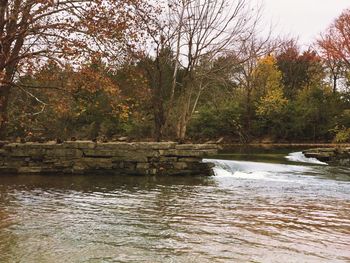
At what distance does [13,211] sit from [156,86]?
12.3 meters

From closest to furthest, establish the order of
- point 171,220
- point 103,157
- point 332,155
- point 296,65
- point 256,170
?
point 171,220, point 103,157, point 256,170, point 332,155, point 296,65

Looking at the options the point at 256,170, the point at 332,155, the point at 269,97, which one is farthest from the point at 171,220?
the point at 269,97

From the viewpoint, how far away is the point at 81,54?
11.2m

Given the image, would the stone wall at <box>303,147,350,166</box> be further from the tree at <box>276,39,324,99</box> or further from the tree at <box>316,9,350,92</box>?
the tree at <box>276,39,324,99</box>

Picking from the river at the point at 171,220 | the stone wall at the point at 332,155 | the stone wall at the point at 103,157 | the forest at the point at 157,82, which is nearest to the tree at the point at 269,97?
the forest at the point at 157,82

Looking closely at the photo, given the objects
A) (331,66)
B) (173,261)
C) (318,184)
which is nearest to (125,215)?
(173,261)

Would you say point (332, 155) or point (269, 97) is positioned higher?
point (269, 97)

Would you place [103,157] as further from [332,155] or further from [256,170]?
[332,155]

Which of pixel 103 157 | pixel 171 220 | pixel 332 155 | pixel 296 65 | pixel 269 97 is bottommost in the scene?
pixel 171 220

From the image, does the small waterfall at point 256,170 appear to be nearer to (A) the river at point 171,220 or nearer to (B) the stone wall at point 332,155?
(A) the river at point 171,220

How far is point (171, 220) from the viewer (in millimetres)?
6668

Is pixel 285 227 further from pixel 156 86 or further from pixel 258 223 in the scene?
pixel 156 86

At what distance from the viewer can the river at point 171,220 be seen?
16.0 feet

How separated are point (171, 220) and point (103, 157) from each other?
6.31 meters
